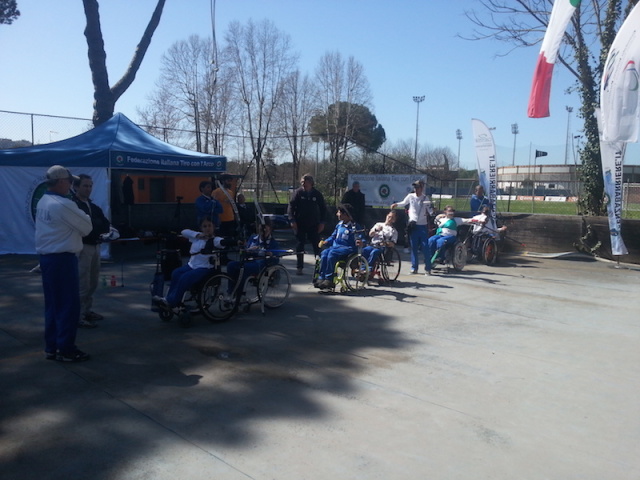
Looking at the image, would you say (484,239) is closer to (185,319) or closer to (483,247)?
(483,247)

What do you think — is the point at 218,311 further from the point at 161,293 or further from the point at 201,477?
the point at 201,477

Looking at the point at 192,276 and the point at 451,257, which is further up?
the point at 192,276

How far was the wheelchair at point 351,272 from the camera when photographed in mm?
9170

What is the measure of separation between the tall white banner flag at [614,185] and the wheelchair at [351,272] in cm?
632

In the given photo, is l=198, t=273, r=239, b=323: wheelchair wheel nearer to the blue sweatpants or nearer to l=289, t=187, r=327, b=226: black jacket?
the blue sweatpants

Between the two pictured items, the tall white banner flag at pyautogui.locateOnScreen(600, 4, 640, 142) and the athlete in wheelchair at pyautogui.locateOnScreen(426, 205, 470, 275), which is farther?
the athlete in wheelchair at pyautogui.locateOnScreen(426, 205, 470, 275)

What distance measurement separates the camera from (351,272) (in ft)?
31.0

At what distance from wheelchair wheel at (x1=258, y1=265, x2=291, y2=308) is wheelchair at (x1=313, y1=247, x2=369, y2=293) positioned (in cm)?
124

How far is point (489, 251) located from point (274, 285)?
672cm

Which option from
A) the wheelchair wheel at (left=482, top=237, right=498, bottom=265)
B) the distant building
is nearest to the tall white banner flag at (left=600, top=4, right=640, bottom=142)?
the wheelchair wheel at (left=482, top=237, right=498, bottom=265)

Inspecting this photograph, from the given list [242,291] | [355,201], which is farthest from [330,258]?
[355,201]

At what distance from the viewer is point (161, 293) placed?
706cm

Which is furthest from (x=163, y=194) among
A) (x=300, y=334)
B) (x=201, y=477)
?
(x=201, y=477)

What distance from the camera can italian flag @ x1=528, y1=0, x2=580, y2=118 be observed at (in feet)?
38.9
